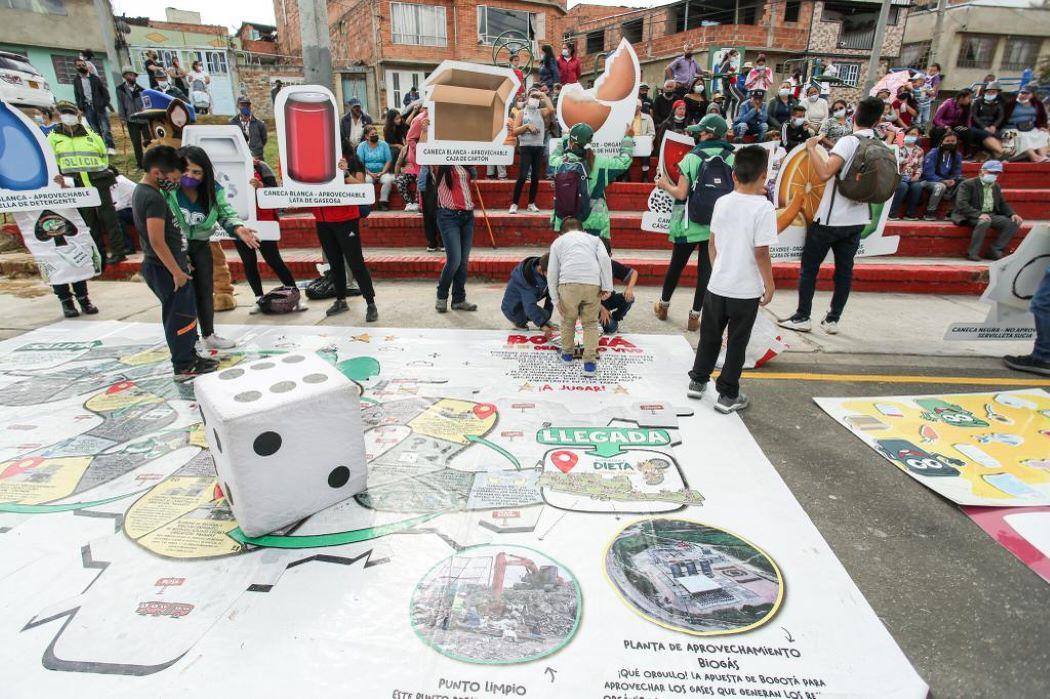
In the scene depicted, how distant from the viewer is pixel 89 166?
5.97 meters

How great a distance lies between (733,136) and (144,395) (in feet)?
31.6

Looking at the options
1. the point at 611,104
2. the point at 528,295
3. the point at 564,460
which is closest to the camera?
the point at 564,460

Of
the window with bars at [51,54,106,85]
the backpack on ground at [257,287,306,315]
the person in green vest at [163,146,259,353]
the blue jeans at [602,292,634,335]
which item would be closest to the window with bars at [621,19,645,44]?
the window with bars at [51,54,106,85]

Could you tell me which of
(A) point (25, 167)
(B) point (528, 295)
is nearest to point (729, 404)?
(B) point (528, 295)

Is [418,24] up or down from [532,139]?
up

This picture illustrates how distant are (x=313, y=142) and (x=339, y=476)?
11.7 ft

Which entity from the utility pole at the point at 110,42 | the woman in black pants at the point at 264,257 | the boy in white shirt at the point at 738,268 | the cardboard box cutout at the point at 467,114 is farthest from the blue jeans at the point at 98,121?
the boy in white shirt at the point at 738,268

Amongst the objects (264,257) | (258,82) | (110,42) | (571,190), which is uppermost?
(258,82)

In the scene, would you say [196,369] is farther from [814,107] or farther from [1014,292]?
[814,107]

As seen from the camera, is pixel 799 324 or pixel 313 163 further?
pixel 799 324

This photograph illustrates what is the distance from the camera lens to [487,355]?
4.16 m

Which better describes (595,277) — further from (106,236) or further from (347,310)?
(106,236)

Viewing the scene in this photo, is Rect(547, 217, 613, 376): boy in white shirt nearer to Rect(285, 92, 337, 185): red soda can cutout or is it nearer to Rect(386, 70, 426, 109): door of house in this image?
Rect(285, 92, 337, 185): red soda can cutout

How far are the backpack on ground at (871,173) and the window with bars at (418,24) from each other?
2390 cm
